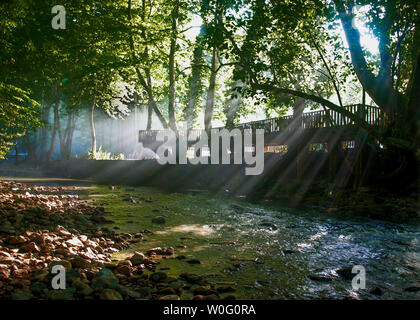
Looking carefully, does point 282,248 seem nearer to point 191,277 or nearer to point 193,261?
point 193,261

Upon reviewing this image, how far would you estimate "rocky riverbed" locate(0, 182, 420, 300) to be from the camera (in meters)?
3.62

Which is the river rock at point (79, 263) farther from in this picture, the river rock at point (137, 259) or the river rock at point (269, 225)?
the river rock at point (269, 225)

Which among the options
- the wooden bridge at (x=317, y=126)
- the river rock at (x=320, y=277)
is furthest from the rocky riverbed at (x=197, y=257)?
the wooden bridge at (x=317, y=126)

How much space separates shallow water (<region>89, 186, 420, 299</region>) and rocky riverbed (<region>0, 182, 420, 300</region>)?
0.06 ft

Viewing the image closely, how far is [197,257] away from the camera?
202 inches

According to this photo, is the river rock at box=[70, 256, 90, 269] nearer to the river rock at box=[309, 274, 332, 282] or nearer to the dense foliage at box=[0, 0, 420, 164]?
the river rock at box=[309, 274, 332, 282]

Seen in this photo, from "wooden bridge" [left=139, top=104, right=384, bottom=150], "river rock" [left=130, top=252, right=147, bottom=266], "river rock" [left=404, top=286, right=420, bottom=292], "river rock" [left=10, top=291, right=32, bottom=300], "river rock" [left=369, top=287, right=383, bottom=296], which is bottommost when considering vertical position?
"river rock" [left=404, top=286, right=420, bottom=292]

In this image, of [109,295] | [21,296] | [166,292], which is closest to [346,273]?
[166,292]

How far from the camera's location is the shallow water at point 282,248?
4016mm

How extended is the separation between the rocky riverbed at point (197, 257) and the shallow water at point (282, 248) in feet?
0.06

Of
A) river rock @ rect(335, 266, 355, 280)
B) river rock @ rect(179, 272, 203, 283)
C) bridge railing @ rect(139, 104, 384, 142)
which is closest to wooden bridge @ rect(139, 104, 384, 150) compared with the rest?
bridge railing @ rect(139, 104, 384, 142)

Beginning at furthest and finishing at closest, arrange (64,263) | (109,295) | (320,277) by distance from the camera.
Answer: (320,277), (64,263), (109,295)

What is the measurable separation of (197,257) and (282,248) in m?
1.75
